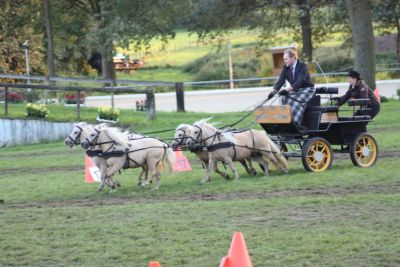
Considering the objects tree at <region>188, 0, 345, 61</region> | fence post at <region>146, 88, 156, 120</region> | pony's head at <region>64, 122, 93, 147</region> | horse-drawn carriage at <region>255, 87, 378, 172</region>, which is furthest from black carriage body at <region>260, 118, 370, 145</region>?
tree at <region>188, 0, 345, 61</region>

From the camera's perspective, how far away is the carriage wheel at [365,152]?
50.6ft

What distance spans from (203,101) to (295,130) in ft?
73.4

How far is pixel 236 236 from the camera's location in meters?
7.36

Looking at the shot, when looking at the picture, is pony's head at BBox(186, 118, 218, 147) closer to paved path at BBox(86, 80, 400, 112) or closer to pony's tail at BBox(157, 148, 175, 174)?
pony's tail at BBox(157, 148, 175, 174)

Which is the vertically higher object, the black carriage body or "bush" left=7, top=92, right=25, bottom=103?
"bush" left=7, top=92, right=25, bottom=103

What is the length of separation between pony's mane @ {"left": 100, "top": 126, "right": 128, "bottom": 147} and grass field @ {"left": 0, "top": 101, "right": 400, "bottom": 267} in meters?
0.83

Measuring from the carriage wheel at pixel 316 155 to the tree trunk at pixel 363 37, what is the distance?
12.4 m

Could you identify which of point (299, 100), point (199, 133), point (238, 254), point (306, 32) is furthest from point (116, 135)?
point (306, 32)

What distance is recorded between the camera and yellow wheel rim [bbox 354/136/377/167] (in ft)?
50.8

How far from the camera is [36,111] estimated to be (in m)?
26.4

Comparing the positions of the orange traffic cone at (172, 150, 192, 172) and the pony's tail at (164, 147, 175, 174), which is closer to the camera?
the pony's tail at (164, 147, 175, 174)

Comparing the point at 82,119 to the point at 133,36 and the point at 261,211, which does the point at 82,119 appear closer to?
the point at 133,36

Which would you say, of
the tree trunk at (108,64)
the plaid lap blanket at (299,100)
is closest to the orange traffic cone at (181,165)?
Answer: the plaid lap blanket at (299,100)

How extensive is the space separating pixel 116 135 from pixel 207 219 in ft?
12.2
